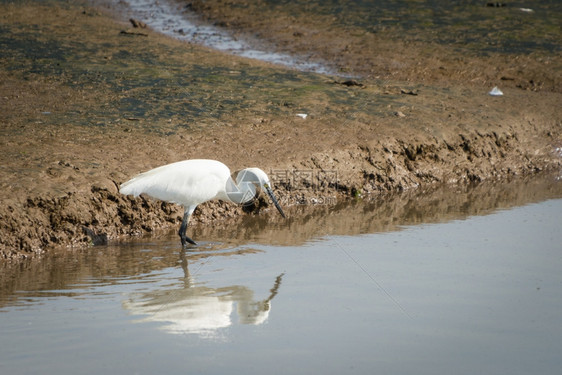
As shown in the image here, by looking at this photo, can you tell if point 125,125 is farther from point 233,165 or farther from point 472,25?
point 472,25

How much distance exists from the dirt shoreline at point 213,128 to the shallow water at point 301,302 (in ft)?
1.91

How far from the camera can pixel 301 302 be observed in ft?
15.9

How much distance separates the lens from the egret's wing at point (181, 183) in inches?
250

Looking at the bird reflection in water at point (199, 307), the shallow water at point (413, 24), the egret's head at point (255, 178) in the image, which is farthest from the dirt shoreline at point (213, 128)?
the bird reflection in water at point (199, 307)

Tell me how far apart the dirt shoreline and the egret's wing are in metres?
0.50

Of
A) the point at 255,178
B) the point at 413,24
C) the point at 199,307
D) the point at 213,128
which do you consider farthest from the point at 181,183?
the point at 413,24

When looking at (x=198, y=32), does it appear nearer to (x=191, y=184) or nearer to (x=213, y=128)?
(x=213, y=128)

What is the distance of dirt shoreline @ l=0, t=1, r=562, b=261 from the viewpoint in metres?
6.62

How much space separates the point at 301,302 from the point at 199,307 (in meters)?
0.70

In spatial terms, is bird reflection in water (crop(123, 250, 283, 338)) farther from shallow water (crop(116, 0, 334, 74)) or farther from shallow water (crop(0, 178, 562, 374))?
shallow water (crop(116, 0, 334, 74))

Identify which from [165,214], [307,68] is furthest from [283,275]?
[307,68]

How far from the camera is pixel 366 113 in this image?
30.8 ft

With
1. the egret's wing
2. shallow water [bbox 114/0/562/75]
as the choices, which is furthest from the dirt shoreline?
shallow water [bbox 114/0/562/75]

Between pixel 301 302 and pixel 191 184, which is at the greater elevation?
pixel 191 184
